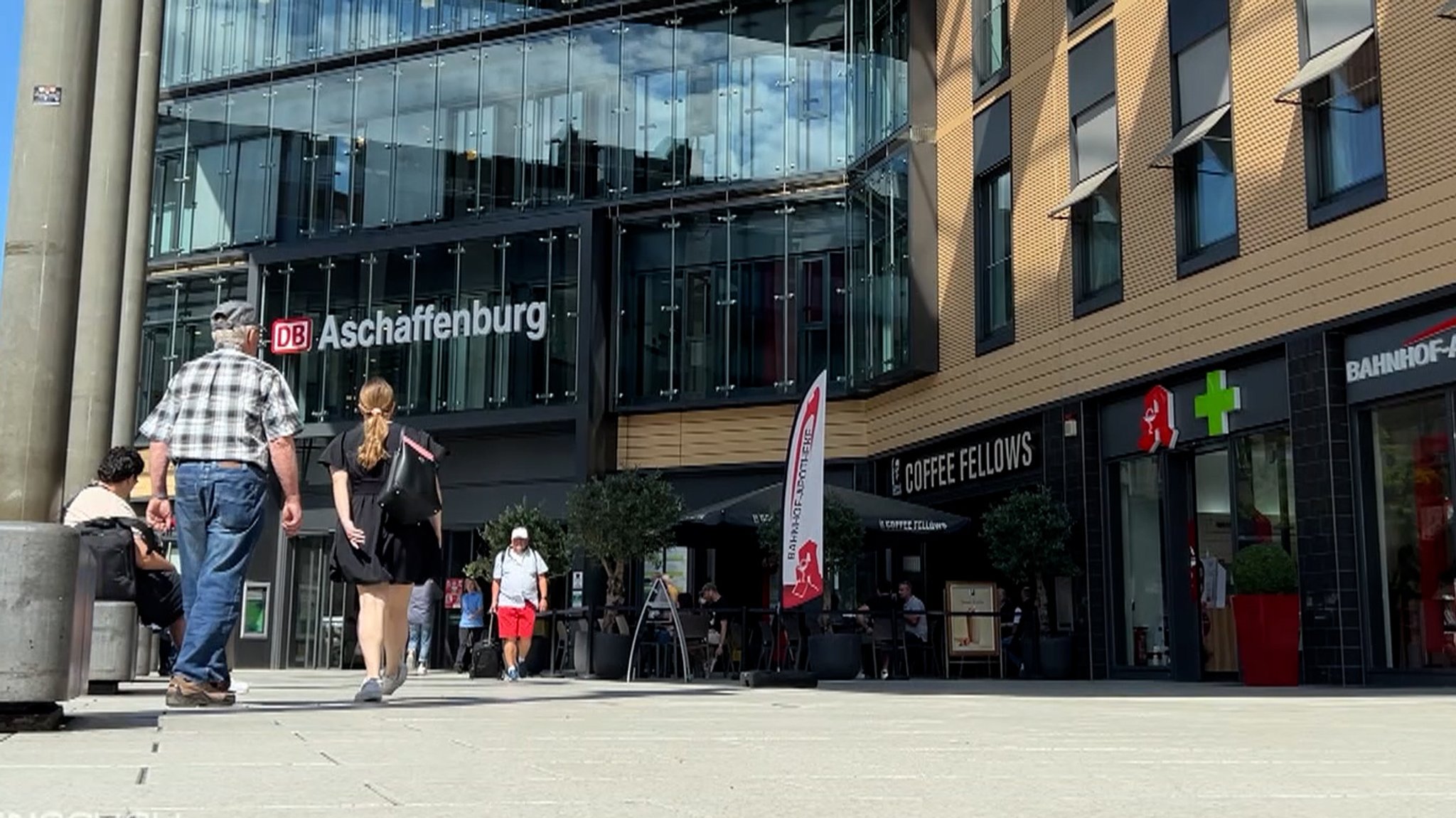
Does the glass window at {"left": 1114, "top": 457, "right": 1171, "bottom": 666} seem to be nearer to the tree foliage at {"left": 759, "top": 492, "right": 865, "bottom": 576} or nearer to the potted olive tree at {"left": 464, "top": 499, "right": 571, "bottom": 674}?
the tree foliage at {"left": 759, "top": 492, "right": 865, "bottom": 576}

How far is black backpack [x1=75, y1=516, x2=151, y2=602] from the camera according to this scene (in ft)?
32.6

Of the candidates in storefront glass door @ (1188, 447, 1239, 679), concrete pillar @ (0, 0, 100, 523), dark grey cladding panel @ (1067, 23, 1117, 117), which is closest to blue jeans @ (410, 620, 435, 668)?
storefront glass door @ (1188, 447, 1239, 679)

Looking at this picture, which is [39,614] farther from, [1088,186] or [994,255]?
[994,255]

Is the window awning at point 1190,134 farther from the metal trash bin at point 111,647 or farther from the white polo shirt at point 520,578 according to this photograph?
the metal trash bin at point 111,647

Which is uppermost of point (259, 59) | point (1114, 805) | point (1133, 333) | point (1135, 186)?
point (259, 59)

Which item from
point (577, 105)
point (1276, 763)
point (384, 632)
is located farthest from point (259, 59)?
point (1276, 763)

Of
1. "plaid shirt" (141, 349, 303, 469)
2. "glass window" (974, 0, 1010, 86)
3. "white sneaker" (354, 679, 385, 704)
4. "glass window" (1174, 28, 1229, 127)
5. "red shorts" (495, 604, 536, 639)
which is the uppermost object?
"glass window" (974, 0, 1010, 86)

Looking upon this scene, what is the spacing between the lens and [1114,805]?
3.75 meters

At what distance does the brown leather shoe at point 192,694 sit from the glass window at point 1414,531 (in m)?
10.7

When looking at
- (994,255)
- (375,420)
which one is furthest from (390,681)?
(994,255)

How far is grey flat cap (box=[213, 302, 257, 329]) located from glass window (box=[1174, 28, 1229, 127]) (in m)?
12.6

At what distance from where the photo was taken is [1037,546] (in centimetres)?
1980

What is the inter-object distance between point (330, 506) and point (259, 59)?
28.4ft

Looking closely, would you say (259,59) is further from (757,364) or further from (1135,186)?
(1135,186)
